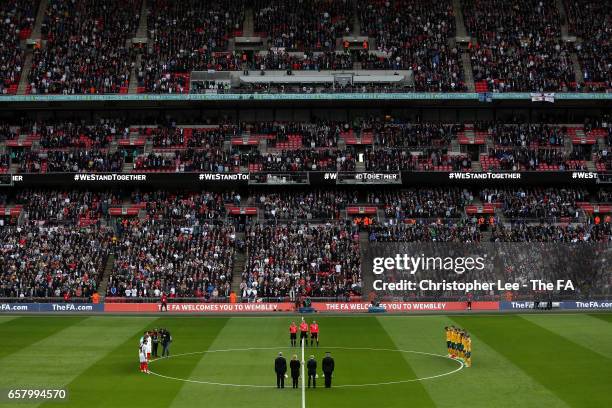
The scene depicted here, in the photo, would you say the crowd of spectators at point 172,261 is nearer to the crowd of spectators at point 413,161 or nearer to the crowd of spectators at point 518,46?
the crowd of spectators at point 413,161

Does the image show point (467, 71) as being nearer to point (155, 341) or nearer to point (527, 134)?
point (527, 134)

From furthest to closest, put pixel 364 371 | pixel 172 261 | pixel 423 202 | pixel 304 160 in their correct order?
pixel 304 160
pixel 423 202
pixel 172 261
pixel 364 371

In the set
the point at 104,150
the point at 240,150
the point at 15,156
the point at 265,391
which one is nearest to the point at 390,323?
the point at 265,391

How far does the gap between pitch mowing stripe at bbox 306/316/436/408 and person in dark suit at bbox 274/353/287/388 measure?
122 cm

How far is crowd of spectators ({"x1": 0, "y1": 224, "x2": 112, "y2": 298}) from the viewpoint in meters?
63.9

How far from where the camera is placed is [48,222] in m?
72.4

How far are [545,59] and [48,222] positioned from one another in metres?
43.6

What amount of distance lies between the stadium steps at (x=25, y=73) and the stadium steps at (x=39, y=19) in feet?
6.07

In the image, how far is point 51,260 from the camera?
66938 millimetres

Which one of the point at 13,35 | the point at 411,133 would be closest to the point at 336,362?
the point at 411,133

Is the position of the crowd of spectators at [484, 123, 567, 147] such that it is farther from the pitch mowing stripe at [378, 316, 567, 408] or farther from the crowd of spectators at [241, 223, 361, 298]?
the pitch mowing stripe at [378, 316, 567, 408]

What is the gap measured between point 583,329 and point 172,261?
29.2 metres

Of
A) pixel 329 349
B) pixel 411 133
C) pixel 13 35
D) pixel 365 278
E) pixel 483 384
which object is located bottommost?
pixel 483 384

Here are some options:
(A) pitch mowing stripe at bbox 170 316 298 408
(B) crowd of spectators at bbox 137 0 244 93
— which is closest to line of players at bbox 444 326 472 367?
(A) pitch mowing stripe at bbox 170 316 298 408
